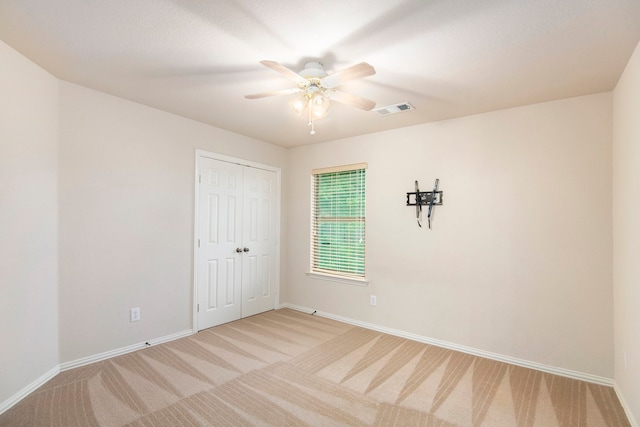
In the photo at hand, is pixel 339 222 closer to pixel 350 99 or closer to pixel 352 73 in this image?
pixel 350 99

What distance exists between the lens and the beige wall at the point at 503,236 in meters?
2.70

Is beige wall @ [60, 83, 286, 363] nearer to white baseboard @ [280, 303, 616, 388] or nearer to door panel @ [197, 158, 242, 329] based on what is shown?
door panel @ [197, 158, 242, 329]

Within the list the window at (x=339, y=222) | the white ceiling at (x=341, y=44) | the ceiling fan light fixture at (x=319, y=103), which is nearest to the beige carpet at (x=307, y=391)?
the window at (x=339, y=222)

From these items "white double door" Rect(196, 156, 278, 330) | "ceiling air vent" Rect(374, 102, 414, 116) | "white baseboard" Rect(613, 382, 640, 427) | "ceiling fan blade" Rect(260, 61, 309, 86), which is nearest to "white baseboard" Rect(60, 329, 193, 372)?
"white double door" Rect(196, 156, 278, 330)

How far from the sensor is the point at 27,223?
91.6 inches

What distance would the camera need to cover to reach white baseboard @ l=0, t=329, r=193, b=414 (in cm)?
217

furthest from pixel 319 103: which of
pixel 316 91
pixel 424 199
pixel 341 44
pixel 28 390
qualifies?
pixel 28 390

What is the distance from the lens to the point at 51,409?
7.03ft

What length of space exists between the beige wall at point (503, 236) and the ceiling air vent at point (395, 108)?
1.91 feet

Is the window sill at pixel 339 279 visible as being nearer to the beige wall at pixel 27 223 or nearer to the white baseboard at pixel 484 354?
the white baseboard at pixel 484 354

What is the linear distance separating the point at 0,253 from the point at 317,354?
104 inches

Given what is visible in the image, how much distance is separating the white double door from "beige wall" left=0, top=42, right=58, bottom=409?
1386mm

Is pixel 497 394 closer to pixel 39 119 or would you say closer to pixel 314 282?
pixel 314 282

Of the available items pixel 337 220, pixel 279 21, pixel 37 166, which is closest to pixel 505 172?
pixel 337 220
